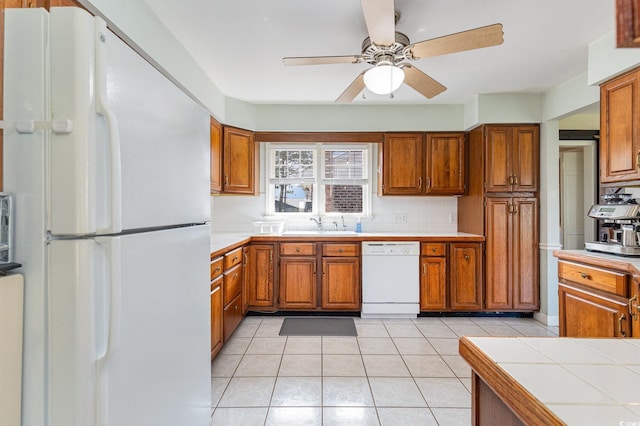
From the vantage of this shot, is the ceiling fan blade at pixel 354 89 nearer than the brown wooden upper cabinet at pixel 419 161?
Yes

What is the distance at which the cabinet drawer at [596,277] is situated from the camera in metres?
2.03

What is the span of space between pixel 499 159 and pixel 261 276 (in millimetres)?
2900

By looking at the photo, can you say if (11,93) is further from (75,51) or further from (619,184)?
(619,184)

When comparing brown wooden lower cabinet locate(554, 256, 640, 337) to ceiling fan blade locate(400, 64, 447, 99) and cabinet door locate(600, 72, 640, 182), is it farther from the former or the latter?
ceiling fan blade locate(400, 64, 447, 99)

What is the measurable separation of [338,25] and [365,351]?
253cm

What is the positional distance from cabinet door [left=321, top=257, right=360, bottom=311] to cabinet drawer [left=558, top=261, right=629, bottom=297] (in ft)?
6.09

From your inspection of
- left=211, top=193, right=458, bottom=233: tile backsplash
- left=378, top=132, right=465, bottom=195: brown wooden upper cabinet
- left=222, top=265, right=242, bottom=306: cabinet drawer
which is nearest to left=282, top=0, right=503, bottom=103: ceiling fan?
left=378, top=132, right=465, bottom=195: brown wooden upper cabinet

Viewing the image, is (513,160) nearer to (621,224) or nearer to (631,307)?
(621,224)

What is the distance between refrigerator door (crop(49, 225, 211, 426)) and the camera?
2.79 ft

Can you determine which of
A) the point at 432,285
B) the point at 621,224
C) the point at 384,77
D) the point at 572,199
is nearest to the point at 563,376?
the point at 384,77

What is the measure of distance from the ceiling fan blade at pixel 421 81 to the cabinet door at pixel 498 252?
1.64m

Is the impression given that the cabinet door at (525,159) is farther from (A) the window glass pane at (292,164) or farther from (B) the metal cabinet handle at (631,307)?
(A) the window glass pane at (292,164)

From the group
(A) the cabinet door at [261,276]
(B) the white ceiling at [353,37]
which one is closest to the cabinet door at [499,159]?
(B) the white ceiling at [353,37]

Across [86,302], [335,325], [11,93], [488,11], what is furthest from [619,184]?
[11,93]
